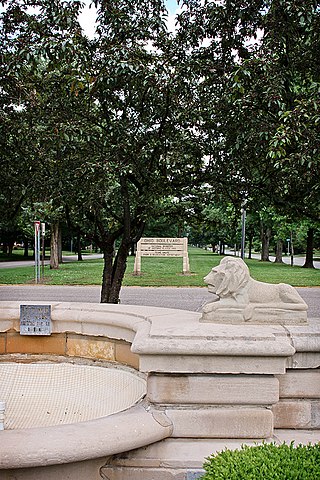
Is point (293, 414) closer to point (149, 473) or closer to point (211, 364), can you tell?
point (211, 364)

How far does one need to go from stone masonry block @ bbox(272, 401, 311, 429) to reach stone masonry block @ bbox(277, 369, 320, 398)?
6 centimetres

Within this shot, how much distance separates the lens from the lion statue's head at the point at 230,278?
4.37 metres

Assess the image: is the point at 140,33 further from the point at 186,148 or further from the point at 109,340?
the point at 109,340

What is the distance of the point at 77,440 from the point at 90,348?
212cm

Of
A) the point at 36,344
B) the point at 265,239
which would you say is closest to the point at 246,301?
the point at 36,344

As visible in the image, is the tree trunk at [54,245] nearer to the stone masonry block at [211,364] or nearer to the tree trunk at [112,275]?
the tree trunk at [112,275]

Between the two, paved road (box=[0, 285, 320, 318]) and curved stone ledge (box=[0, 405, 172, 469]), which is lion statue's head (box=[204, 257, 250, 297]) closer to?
curved stone ledge (box=[0, 405, 172, 469])

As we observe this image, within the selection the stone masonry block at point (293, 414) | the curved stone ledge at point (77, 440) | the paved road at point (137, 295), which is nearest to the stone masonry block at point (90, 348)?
the curved stone ledge at point (77, 440)

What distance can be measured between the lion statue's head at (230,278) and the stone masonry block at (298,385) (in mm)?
900

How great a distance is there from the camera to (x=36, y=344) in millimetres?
5098

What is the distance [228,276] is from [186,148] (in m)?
4.17

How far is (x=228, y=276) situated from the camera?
14.4 feet

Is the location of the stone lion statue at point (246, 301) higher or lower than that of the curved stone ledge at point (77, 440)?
higher

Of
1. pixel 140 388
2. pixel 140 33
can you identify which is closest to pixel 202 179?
pixel 140 33
